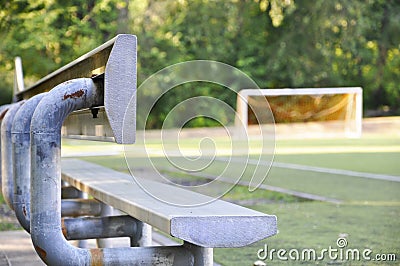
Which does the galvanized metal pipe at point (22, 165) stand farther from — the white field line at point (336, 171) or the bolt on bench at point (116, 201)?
the white field line at point (336, 171)

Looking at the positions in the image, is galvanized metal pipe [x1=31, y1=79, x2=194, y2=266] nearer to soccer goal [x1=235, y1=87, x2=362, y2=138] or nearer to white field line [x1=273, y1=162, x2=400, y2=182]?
white field line [x1=273, y1=162, x2=400, y2=182]

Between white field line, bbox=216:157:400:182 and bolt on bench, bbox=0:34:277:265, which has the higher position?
bolt on bench, bbox=0:34:277:265

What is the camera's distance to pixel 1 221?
661 cm

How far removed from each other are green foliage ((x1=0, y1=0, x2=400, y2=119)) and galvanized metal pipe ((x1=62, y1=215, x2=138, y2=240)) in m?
19.3

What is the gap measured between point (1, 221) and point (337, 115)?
61.4ft

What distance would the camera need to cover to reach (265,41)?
98.5ft

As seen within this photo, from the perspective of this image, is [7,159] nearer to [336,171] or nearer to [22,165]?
[22,165]

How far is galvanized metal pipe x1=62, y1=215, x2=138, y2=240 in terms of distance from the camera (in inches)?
133

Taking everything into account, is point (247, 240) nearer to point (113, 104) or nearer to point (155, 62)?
point (113, 104)

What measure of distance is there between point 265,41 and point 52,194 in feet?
91.4

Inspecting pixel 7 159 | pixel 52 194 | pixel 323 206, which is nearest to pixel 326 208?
pixel 323 206

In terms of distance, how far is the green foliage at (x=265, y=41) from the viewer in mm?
24422

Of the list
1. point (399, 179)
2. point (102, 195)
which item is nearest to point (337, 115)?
point (399, 179)

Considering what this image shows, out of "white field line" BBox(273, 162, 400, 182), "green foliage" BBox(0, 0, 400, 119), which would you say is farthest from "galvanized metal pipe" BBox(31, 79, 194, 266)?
"green foliage" BBox(0, 0, 400, 119)
